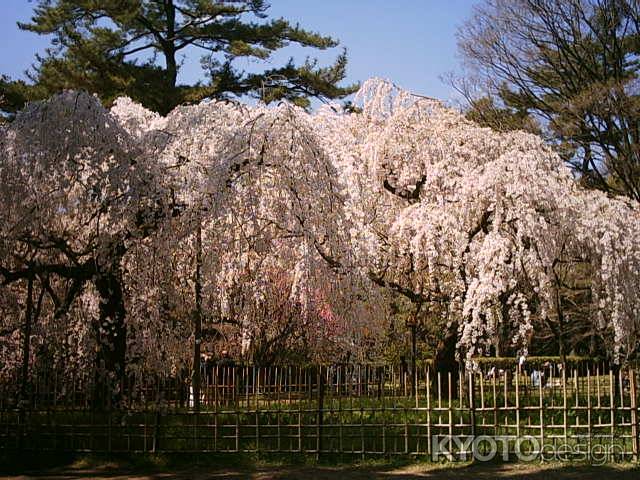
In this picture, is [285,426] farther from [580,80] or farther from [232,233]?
[580,80]

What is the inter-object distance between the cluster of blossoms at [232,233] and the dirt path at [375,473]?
126 cm

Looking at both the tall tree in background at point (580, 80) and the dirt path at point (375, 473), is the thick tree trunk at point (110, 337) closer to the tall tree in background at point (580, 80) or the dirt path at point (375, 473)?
the dirt path at point (375, 473)

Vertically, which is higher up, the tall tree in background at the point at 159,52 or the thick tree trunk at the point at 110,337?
the tall tree in background at the point at 159,52

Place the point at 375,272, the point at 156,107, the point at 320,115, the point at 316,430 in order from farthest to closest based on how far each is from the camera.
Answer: the point at 156,107 < the point at 320,115 < the point at 375,272 < the point at 316,430

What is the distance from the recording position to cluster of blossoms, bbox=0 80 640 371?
8.63 metres

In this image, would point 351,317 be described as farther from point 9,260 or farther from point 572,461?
point 9,260

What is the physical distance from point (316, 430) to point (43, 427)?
3.23 meters

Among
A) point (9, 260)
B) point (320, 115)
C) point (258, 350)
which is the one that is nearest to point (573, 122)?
point (320, 115)

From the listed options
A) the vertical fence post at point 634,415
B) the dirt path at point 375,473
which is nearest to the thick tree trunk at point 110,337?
the dirt path at point 375,473

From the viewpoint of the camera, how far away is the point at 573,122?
17297 millimetres

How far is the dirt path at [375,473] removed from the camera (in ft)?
24.4

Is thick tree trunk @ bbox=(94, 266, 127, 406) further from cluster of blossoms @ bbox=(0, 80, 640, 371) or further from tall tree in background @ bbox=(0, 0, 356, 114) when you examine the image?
tall tree in background @ bbox=(0, 0, 356, 114)

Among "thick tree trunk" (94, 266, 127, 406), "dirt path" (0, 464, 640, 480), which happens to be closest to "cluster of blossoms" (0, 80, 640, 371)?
"thick tree trunk" (94, 266, 127, 406)

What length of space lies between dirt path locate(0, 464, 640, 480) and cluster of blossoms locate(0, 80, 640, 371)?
1.26 m
